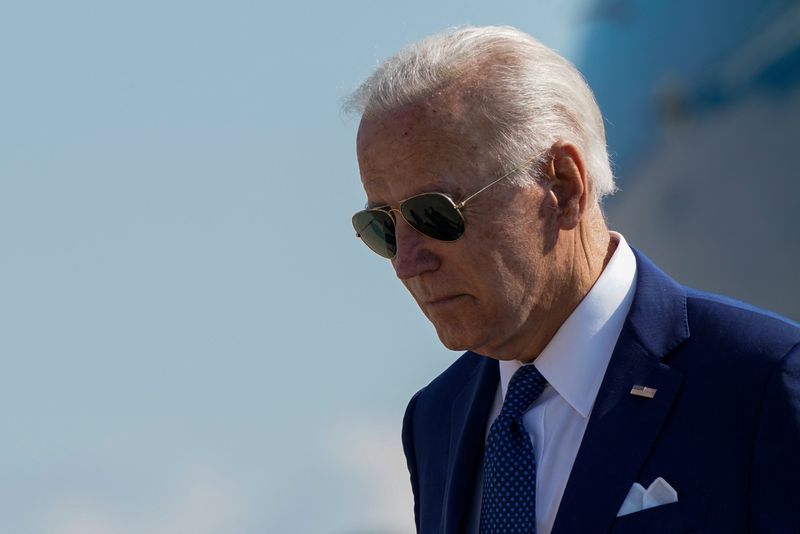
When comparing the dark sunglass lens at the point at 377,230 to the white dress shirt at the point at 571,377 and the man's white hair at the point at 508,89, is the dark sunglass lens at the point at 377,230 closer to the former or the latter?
the man's white hair at the point at 508,89

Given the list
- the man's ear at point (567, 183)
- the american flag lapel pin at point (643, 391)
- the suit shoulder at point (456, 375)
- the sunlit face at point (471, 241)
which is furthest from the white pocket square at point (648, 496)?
the suit shoulder at point (456, 375)

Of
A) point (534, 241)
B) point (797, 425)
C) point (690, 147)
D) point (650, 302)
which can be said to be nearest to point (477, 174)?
point (534, 241)

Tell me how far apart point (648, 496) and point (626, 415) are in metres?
0.18

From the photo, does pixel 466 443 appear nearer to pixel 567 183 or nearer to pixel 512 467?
pixel 512 467

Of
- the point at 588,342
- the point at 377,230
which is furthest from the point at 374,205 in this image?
the point at 588,342

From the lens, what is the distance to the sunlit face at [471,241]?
2.52m

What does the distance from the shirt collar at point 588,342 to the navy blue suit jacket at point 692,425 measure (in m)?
0.05

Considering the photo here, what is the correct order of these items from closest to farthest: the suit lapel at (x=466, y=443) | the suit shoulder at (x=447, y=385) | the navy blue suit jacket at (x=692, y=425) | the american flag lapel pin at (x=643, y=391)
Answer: the navy blue suit jacket at (x=692, y=425)
the american flag lapel pin at (x=643, y=391)
the suit lapel at (x=466, y=443)
the suit shoulder at (x=447, y=385)

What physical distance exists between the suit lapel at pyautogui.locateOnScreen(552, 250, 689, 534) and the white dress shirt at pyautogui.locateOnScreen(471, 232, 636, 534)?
0.05 m

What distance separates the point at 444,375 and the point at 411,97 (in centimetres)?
82

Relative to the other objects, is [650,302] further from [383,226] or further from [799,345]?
[383,226]

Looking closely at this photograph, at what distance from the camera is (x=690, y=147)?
28.8 ft

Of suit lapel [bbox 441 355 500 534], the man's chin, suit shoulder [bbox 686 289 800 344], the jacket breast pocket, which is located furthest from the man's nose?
the jacket breast pocket

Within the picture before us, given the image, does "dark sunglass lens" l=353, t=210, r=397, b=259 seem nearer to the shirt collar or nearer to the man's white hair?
the man's white hair
